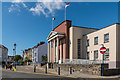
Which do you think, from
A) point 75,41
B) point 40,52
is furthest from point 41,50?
point 75,41

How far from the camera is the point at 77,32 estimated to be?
30672 mm

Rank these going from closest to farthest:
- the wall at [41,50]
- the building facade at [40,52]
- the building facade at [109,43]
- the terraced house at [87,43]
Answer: the building facade at [109,43], the terraced house at [87,43], the building facade at [40,52], the wall at [41,50]

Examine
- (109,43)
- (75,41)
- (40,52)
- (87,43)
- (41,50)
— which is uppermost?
(75,41)

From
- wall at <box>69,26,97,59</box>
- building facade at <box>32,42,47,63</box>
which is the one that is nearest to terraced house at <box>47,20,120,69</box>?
wall at <box>69,26,97,59</box>

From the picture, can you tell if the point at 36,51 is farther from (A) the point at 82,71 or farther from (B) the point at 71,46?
(A) the point at 82,71

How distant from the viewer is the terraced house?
21297 mm

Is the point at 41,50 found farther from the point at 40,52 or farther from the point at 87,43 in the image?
the point at 87,43

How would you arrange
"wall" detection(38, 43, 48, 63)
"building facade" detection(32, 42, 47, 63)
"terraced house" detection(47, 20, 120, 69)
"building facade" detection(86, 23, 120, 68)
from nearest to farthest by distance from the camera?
"building facade" detection(86, 23, 120, 68) → "terraced house" detection(47, 20, 120, 69) → "building facade" detection(32, 42, 47, 63) → "wall" detection(38, 43, 48, 63)

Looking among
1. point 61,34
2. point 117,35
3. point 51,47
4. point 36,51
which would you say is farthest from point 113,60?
point 36,51

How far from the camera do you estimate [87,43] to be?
2912 centimetres

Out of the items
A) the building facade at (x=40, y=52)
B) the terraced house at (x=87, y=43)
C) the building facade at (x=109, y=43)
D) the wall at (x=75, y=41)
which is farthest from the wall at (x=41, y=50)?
the building facade at (x=109, y=43)

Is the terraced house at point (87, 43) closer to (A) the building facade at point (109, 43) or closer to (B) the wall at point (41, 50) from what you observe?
(A) the building facade at point (109, 43)

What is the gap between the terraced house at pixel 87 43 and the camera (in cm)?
2130

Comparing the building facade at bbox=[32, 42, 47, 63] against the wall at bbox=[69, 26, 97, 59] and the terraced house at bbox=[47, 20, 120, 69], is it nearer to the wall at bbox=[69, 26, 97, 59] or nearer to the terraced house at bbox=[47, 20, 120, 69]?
the terraced house at bbox=[47, 20, 120, 69]
